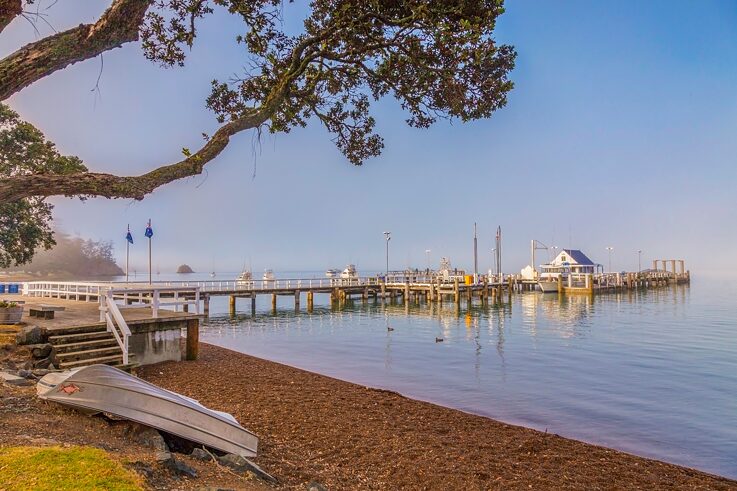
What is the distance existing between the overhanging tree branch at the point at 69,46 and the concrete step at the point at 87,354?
750 centimetres

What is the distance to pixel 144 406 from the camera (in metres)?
5.87

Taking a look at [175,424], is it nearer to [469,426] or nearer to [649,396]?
[469,426]

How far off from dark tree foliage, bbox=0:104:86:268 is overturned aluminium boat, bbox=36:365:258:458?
16.1 meters

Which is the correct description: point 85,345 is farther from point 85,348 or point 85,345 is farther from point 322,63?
point 322,63

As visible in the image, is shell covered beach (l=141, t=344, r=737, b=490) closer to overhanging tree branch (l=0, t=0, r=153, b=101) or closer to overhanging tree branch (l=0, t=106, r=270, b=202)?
overhanging tree branch (l=0, t=106, r=270, b=202)

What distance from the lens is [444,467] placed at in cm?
740

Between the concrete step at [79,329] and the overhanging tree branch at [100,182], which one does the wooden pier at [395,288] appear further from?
the overhanging tree branch at [100,182]

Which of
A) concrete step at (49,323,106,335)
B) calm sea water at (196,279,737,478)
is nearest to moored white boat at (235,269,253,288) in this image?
calm sea water at (196,279,737,478)

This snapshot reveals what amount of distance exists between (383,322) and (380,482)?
2650 centimetres

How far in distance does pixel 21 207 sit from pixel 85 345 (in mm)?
14949

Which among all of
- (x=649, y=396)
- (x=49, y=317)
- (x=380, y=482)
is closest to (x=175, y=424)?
(x=380, y=482)

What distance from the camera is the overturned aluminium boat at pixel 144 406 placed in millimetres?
5840

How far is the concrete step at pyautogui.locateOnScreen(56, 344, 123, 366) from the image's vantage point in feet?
34.7

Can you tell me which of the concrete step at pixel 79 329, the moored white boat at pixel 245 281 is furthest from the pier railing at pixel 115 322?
the moored white boat at pixel 245 281
